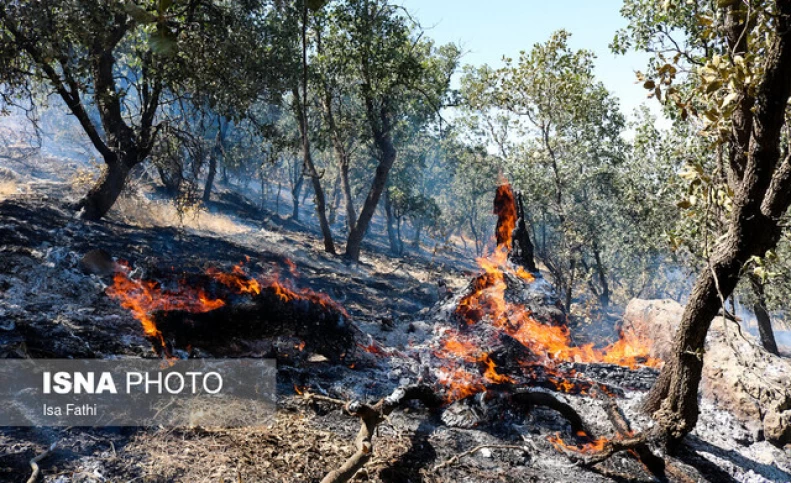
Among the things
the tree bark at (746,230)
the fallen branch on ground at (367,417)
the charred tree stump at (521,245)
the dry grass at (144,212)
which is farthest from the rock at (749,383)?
the dry grass at (144,212)

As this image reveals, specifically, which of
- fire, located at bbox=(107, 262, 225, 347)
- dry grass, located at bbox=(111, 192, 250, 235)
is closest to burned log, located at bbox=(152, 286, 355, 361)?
fire, located at bbox=(107, 262, 225, 347)

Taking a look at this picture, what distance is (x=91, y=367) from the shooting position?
20.0 feet

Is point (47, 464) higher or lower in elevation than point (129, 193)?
lower

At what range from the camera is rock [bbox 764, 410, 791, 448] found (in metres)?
6.67

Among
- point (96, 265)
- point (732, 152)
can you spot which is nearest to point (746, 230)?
point (732, 152)

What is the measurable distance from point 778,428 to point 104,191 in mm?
17350

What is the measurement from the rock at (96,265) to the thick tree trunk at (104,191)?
5690 mm

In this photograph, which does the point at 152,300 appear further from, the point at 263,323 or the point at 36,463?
the point at 36,463

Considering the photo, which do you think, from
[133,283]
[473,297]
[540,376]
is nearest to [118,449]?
[133,283]

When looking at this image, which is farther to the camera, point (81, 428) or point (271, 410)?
point (271, 410)

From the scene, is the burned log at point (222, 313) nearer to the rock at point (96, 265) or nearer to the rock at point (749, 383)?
the rock at point (96, 265)

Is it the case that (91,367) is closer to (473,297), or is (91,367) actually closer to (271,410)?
(271,410)

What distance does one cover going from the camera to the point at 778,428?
264 inches

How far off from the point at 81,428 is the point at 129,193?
1418 cm
